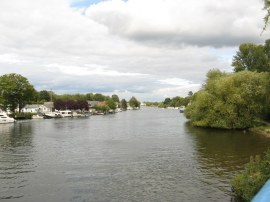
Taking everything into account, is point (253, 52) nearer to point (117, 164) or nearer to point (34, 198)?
point (117, 164)

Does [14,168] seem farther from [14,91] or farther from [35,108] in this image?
[35,108]

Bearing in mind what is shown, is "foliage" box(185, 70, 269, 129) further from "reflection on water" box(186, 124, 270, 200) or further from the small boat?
the small boat

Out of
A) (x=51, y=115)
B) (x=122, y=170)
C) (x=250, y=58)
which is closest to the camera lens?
(x=122, y=170)

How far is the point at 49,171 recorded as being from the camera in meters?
31.1

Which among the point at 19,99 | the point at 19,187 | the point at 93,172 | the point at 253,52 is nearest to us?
the point at 19,187

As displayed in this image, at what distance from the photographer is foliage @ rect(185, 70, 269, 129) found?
218 ft

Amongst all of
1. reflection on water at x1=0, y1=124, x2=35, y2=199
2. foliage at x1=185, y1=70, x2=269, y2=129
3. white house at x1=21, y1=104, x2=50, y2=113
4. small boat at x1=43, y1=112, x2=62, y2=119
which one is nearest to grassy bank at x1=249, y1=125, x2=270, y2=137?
foliage at x1=185, y1=70, x2=269, y2=129

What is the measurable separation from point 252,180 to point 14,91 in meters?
111

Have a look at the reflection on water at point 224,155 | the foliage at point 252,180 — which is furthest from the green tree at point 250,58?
the foliage at point 252,180

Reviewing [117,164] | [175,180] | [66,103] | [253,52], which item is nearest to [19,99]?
[66,103]

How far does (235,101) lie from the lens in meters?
67.2

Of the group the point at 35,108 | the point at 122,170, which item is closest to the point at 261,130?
the point at 122,170

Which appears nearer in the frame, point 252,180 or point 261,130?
point 252,180

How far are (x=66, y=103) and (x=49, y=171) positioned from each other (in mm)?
145376
